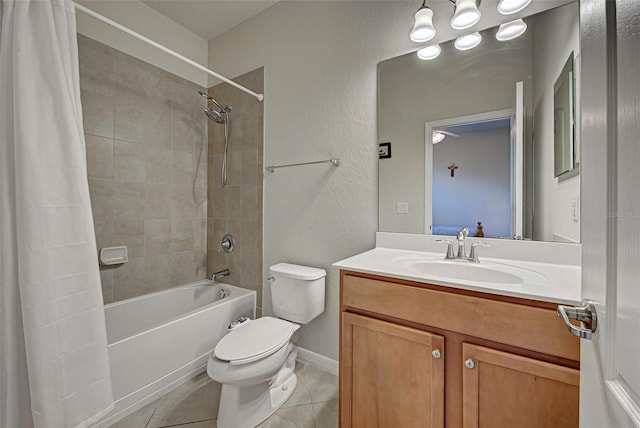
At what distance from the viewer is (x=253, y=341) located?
138cm

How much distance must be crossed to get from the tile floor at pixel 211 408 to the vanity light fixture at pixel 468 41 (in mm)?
2038

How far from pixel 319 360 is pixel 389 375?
0.95m

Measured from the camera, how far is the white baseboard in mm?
1801

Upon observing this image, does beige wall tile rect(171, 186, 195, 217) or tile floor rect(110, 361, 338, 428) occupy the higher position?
beige wall tile rect(171, 186, 195, 217)

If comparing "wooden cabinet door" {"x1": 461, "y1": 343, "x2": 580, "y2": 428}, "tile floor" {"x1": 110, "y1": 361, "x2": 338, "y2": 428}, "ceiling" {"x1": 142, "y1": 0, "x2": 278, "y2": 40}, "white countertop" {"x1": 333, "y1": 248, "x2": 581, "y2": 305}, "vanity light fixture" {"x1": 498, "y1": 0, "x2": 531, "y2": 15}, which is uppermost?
"ceiling" {"x1": 142, "y1": 0, "x2": 278, "y2": 40}

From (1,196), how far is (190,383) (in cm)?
140

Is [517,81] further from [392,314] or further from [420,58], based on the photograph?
[392,314]

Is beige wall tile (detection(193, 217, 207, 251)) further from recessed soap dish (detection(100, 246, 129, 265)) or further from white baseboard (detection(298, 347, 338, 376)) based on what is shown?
white baseboard (detection(298, 347, 338, 376))

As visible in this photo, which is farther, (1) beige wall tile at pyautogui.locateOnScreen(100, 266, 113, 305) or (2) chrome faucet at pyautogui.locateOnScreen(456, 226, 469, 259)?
(1) beige wall tile at pyautogui.locateOnScreen(100, 266, 113, 305)

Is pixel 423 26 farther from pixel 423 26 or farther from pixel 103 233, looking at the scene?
pixel 103 233

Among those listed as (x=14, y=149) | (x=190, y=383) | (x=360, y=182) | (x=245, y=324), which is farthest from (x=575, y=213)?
(x=190, y=383)

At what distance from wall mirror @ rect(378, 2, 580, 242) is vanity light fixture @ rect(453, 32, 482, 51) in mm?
20

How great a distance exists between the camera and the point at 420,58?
1.50m

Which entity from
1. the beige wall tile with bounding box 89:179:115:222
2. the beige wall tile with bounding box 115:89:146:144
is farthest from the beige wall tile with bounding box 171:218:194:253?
the beige wall tile with bounding box 115:89:146:144
